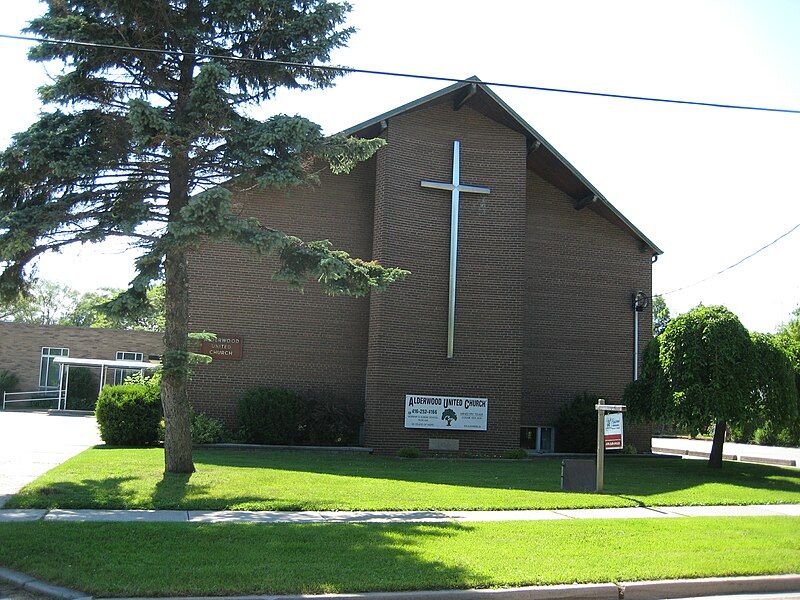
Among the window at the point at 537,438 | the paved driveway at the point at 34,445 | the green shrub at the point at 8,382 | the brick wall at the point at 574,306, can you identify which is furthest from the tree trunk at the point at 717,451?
the green shrub at the point at 8,382

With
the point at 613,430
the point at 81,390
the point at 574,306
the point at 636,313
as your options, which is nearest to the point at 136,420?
the point at 613,430

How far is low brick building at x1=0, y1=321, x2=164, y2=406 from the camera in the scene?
4431 cm

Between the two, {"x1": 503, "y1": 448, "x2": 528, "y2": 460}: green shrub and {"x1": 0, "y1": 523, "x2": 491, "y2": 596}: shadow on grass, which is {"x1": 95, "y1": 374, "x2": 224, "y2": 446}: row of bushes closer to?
{"x1": 503, "y1": 448, "x2": 528, "y2": 460}: green shrub

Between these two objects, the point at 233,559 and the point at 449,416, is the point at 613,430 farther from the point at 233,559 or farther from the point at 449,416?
the point at 233,559

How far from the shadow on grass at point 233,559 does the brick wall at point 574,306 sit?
14651mm

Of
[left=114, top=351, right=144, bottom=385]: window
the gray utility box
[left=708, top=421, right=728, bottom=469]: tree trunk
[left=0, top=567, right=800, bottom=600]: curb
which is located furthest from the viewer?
[left=114, top=351, right=144, bottom=385]: window

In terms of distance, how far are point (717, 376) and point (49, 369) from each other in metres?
37.4

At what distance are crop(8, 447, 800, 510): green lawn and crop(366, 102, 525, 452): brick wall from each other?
1569 mm

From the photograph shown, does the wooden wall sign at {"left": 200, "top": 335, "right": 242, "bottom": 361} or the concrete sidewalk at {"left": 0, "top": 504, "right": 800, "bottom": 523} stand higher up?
the wooden wall sign at {"left": 200, "top": 335, "right": 242, "bottom": 361}

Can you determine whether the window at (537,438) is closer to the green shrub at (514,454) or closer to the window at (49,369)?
the green shrub at (514,454)

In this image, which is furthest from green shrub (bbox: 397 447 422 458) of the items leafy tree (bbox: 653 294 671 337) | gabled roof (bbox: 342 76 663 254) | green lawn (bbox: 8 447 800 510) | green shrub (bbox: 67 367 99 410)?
leafy tree (bbox: 653 294 671 337)

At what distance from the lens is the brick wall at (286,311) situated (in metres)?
21.3

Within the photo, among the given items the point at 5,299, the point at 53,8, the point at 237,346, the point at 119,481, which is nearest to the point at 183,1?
the point at 53,8

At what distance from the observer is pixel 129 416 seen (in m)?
20.0
